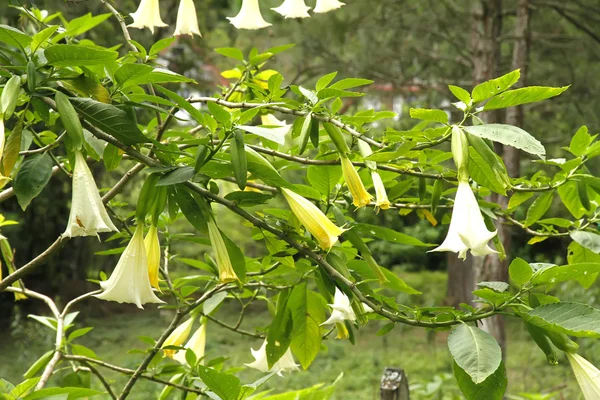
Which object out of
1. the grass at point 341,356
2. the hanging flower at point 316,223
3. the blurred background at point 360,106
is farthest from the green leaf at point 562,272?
the blurred background at point 360,106

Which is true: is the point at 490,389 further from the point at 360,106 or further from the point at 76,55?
the point at 360,106

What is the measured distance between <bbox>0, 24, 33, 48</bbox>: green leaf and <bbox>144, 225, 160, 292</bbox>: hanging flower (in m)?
0.25

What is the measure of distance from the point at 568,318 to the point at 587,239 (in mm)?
487

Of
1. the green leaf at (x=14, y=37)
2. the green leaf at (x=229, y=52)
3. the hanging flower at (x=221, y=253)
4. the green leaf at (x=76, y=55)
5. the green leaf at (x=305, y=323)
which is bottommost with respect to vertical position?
the green leaf at (x=305, y=323)

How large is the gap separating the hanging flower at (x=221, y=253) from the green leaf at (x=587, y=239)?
612 millimetres

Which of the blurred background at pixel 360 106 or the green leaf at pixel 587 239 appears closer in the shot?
the green leaf at pixel 587 239

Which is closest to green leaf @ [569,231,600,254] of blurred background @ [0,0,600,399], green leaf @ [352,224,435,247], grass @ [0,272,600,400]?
green leaf @ [352,224,435,247]

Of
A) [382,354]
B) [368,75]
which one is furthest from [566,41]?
[382,354]

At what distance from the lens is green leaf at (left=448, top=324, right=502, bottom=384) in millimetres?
648

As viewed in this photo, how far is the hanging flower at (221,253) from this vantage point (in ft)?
2.54

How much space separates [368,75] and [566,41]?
6.04 feet

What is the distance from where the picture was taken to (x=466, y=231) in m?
0.74

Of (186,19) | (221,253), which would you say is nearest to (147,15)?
(186,19)

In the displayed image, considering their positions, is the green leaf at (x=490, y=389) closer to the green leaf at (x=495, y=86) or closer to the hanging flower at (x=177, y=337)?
the green leaf at (x=495, y=86)
